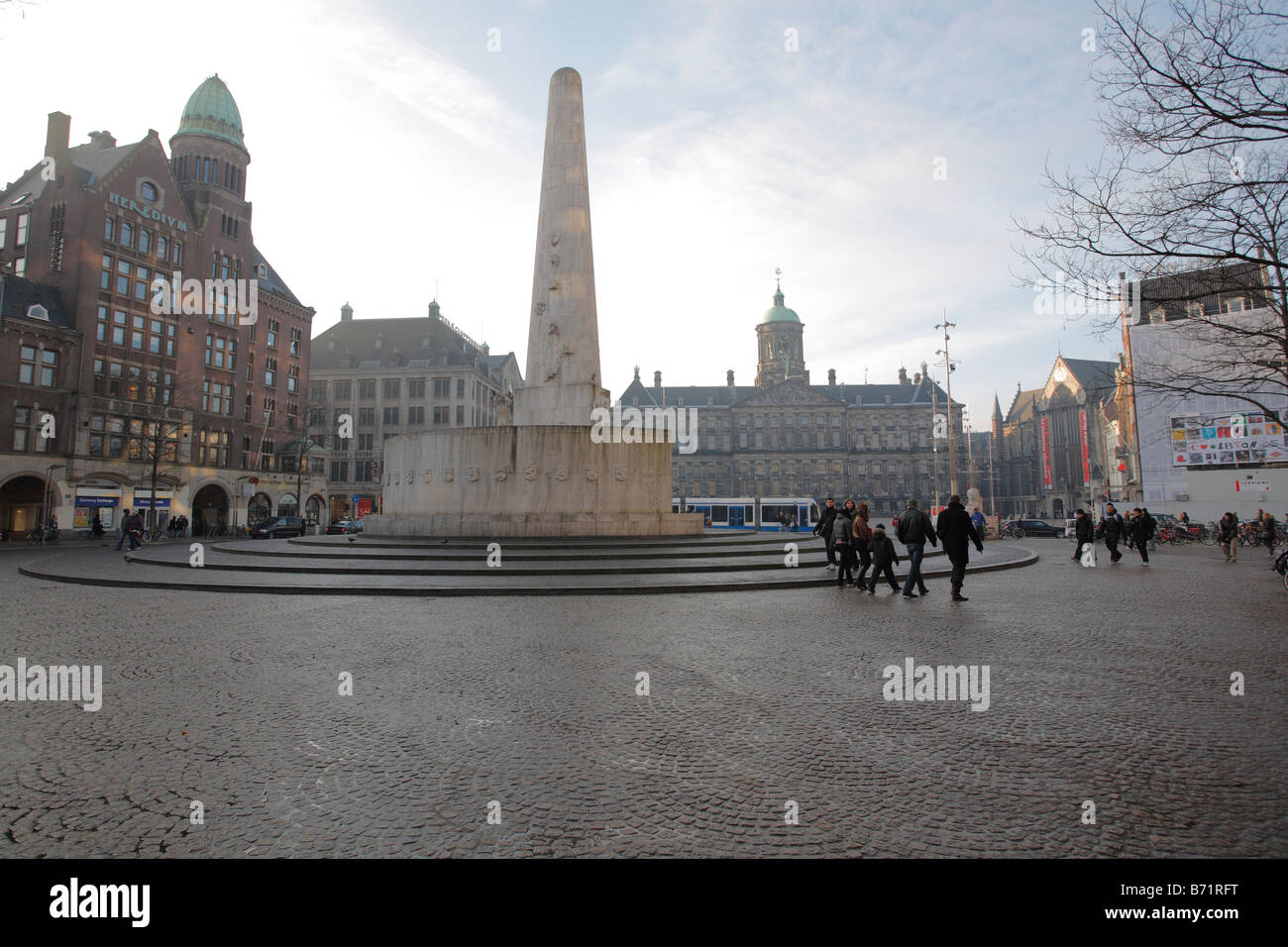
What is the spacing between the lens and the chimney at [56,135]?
128ft

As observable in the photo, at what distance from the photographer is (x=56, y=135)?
39219mm

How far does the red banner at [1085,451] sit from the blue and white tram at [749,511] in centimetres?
5676

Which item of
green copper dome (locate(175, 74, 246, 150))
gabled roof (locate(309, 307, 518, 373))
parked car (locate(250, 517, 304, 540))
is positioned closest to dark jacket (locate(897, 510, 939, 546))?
parked car (locate(250, 517, 304, 540))

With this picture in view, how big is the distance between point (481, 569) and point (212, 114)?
173 feet

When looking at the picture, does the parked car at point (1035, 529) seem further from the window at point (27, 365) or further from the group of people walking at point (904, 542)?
the window at point (27, 365)

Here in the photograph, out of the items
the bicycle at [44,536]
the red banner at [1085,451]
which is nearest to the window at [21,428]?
the bicycle at [44,536]

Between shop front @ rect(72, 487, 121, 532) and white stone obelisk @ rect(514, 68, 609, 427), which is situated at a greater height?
white stone obelisk @ rect(514, 68, 609, 427)

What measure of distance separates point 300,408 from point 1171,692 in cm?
5803

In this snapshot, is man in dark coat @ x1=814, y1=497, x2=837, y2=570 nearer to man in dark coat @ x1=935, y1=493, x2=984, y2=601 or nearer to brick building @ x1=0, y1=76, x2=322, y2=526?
man in dark coat @ x1=935, y1=493, x2=984, y2=601

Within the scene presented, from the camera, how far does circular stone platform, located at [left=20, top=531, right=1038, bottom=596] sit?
37.3 ft

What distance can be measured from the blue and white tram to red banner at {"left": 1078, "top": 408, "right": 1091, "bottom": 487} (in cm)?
5676

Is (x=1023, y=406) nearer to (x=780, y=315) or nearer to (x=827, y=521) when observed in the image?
(x=780, y=315)

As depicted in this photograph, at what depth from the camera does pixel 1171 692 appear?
5.08 meters
